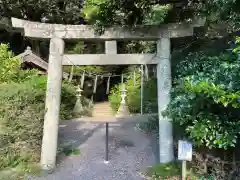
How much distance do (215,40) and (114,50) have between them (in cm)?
226

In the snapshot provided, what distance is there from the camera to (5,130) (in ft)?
21.8

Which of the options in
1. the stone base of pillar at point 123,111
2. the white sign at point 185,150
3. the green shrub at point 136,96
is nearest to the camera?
the white sign at point 185,150

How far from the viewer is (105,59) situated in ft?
21.9

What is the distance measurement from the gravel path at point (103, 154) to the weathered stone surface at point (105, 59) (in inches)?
88.1

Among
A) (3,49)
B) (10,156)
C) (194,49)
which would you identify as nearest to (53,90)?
(10,156)

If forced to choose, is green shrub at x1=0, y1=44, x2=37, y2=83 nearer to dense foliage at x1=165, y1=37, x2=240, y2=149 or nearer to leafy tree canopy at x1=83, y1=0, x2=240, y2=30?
leafy tree canopy at x1=83, y1=0, x2=240, y2=30

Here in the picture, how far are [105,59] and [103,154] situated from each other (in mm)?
2507

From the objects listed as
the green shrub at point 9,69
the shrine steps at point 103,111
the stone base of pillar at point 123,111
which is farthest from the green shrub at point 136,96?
the green shrub at point 9,69

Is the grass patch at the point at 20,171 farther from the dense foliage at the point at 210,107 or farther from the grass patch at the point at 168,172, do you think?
the dense foliage at the point at 210,107

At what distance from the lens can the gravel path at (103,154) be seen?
6519 mm

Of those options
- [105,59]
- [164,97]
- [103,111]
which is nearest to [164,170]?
[164,97]

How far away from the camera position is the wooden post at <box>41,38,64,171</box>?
6.58m

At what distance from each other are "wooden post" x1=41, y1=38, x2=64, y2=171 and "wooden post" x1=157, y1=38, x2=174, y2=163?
6.86 feet

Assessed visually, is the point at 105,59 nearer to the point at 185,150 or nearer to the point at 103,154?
the point at 103,154
